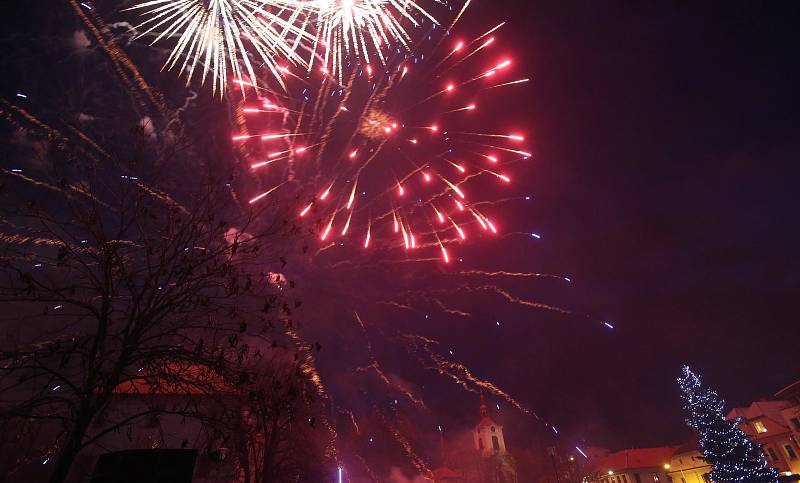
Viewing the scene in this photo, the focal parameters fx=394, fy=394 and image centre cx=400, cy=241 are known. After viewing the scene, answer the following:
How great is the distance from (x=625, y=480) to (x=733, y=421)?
47.9m

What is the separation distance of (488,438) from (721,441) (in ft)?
191

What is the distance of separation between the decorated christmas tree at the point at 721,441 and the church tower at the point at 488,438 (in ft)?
180

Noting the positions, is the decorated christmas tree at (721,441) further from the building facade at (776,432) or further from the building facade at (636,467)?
the building facade at (636,467)

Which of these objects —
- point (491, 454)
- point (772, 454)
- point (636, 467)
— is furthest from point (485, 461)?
point (772, 454)

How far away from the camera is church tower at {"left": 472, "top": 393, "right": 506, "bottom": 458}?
8738 cm

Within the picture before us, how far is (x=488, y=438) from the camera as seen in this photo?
292 feet

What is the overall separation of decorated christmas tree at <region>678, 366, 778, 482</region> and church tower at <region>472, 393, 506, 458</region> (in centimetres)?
5478

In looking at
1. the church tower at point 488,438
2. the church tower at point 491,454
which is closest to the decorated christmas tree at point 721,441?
the church tower at point 491,454

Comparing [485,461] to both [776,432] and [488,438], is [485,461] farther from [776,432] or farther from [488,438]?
[776,432]

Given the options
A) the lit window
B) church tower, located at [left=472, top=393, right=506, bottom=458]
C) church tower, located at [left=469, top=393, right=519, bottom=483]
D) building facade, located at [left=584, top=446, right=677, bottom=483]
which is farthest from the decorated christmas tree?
church tower, located at [left=472, top=393, right=506, bottom=458]

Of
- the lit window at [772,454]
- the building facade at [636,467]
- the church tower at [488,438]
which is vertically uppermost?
the church tower at [488,438]

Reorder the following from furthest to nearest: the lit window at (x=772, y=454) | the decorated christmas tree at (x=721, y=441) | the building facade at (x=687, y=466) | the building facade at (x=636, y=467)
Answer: the building facade at (x=636, y=467) < the building facade at (x=687, y=466) < the lit window at (x=772, y=454) < the decorated christmas tree at (x=721, y=441)

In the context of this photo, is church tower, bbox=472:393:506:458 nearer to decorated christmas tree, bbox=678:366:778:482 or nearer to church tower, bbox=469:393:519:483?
church tower, bbox=469:393:519:483

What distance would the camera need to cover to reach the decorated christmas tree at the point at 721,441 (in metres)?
36.2
